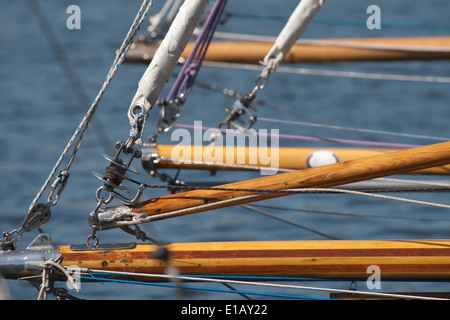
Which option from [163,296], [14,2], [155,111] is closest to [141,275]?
[163,296]

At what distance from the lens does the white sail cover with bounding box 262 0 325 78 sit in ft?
28.3

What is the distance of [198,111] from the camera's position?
1823 cm

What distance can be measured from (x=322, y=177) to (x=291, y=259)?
0.58 meters

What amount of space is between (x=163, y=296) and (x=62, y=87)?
12.6 m

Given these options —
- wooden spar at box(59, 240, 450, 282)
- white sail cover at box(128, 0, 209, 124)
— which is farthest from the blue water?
wooden spar at box(59, 240, 450, 282)

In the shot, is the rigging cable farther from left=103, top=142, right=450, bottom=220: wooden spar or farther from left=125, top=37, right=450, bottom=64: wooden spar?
left=125, top=37, right=450, bottom=64: wooden spar

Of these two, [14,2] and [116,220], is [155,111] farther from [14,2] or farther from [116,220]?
[14,2]

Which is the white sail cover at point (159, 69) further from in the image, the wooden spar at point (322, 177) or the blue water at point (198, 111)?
the blue water at point (198, 111)

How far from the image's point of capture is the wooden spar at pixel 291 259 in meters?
5.72

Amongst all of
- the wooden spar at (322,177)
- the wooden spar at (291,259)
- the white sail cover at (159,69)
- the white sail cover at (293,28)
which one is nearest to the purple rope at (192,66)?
the white sail cover at (293,28)

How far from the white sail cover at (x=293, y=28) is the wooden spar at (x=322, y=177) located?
297 cm

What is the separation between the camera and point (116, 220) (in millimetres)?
6082

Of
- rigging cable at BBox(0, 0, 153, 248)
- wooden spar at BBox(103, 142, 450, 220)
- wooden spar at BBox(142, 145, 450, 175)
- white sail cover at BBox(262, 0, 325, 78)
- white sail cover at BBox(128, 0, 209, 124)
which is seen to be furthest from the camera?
white sail cover at BBox(262, 0, 325, 78)

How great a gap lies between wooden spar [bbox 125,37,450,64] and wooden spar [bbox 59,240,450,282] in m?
5.90
